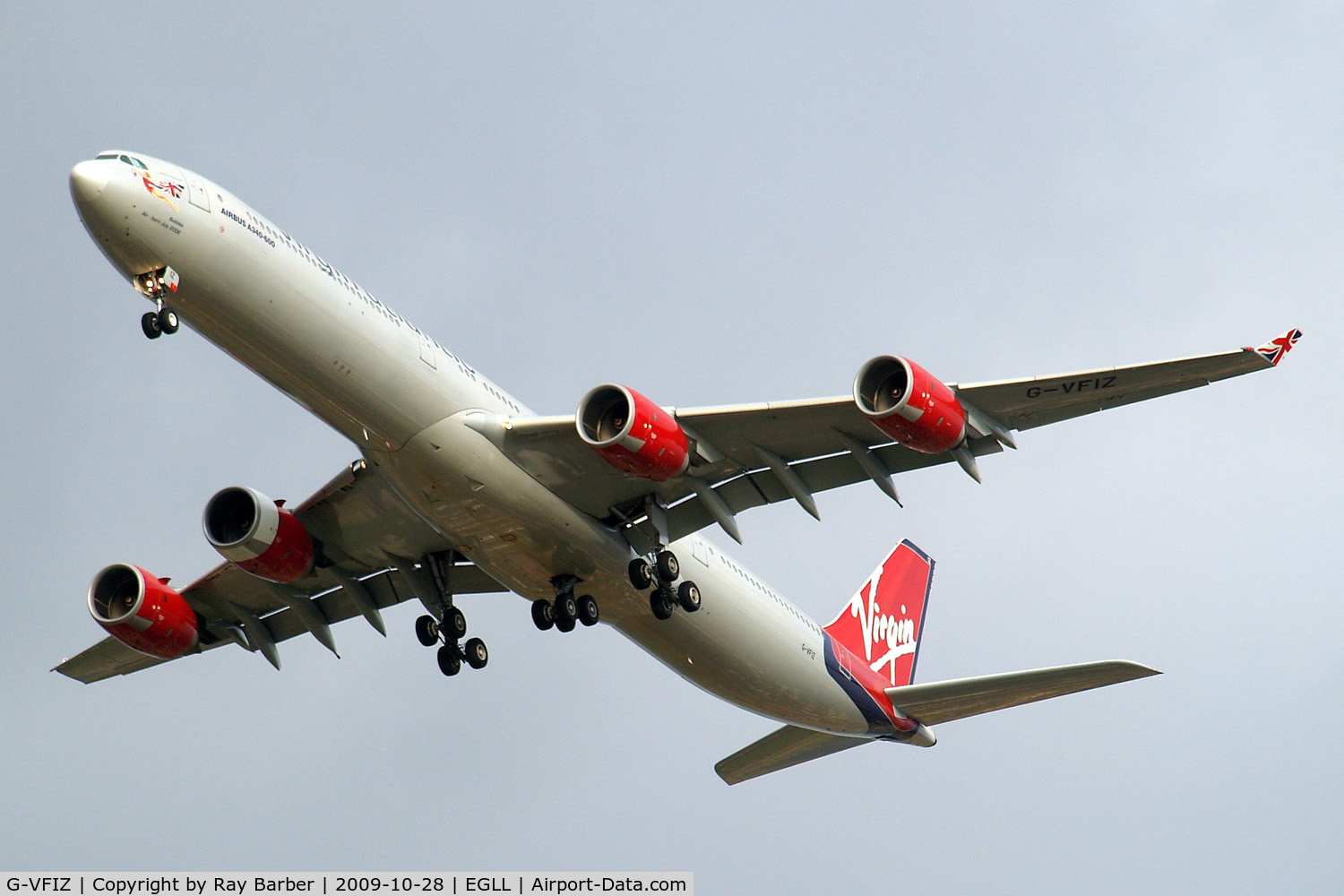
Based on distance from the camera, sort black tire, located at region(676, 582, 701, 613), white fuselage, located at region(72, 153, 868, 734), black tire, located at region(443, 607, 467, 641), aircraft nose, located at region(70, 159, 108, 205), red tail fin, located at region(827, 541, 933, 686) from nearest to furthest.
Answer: aircraft nose, located at region(70, 159, 108, 205)
white fuselage, located at region(72, 153, 868, 734)
black tire, located at region(676, 582, 701, 613)
black tire, located at region(443, 607, 467, 641)
red tail fin, located at region(827, 541, 933, 686)

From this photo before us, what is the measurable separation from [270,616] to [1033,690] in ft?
54.7

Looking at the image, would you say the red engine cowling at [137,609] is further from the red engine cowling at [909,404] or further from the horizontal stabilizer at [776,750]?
the red engine cowling at [909,404]

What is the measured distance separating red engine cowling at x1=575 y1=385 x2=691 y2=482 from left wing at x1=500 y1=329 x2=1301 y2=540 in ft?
1.57

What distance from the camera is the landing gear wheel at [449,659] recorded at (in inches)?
1141

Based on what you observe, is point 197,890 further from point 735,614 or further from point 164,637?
point 735,614

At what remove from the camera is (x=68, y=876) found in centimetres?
2461

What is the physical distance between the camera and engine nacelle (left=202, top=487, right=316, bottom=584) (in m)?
27.0

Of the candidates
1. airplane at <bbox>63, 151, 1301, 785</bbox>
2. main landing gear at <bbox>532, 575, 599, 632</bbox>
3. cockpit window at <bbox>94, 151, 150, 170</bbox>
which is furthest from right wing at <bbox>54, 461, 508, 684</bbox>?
cockpit window at <bbox>94, 151, 150, 170</bbox>

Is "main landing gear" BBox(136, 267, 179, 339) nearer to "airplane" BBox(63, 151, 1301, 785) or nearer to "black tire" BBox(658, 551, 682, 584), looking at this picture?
"airplane" BBox(63, 151, 1301, 785)

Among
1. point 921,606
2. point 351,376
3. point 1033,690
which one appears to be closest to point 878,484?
point 1033,690

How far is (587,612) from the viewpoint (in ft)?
89.0

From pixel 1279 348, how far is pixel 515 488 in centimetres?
1233

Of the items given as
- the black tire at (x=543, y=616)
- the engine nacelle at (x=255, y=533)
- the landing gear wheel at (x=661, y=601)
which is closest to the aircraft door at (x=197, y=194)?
the engine nacelle at (x=255, y=533)

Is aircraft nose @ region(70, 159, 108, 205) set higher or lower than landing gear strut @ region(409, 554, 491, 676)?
higher
